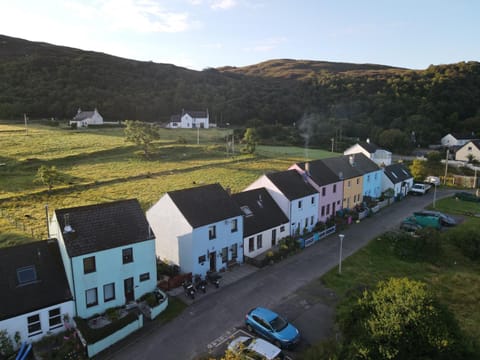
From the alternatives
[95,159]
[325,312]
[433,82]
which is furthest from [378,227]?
[433,82]

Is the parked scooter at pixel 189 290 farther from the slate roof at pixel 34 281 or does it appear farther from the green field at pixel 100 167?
the green field at pixel 100 167

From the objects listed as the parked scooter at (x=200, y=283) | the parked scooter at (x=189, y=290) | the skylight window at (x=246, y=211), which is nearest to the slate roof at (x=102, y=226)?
the parked scooter at (x=189, y=290)

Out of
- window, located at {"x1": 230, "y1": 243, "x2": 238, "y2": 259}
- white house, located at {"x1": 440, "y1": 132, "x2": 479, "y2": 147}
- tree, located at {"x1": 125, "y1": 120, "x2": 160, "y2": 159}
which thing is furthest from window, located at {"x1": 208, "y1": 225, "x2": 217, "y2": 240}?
white house, located at {"x1": 440, "y1": 132, "x2": 479, "y2": 147}

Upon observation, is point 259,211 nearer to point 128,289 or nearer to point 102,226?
point 128,289

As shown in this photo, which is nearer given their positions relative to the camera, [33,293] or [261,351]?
[261,351]

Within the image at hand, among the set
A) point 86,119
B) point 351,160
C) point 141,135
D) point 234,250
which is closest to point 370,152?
point 351,160

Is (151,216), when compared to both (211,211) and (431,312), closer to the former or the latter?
(211,211)
